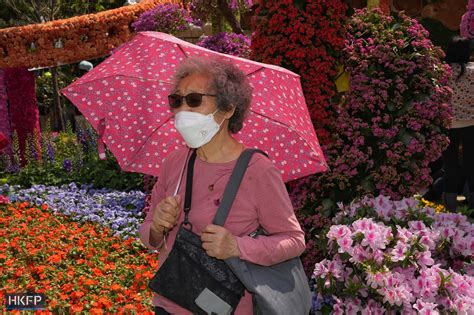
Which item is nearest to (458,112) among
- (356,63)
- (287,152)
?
(356,63)

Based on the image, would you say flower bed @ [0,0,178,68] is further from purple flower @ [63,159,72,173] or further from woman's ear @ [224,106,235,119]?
woman's ear @ [224,106,235,119]

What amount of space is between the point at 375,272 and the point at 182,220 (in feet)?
4.80

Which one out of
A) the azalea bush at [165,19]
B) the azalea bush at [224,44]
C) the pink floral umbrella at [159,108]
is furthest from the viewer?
the azalea bush at [165,19]

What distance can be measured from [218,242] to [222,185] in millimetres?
288

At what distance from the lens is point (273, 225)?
102 inches

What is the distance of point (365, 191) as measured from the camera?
5.18 meters

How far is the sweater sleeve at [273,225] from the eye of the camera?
252 cm

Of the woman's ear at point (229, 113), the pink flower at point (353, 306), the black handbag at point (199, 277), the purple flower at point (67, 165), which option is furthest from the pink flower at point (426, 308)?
the purple flower at point (67, 165)

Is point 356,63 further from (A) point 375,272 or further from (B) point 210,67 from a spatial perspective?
(B) point 210,67

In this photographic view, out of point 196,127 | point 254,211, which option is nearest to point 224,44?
point 196,127

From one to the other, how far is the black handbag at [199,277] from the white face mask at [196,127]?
0.62 ft

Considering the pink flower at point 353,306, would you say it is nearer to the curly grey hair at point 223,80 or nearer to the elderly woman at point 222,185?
the elderly woman at point 222,185

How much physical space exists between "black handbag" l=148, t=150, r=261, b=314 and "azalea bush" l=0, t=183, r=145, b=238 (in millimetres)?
4897

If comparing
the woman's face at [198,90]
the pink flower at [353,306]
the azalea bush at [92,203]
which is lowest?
A: the azalea bush at [92,203]
